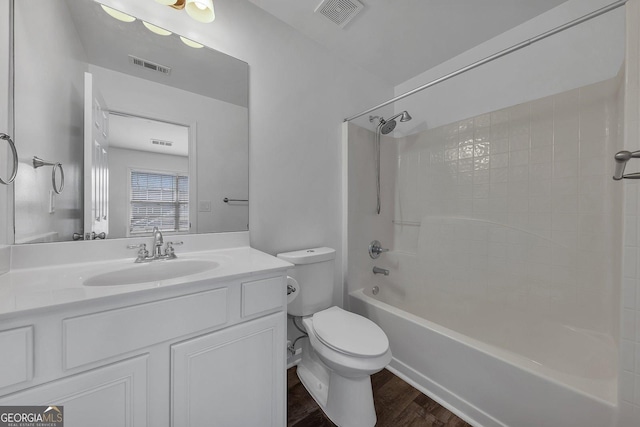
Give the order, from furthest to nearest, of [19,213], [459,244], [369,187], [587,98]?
[369,187], [459,244], [587,98], [19,213]

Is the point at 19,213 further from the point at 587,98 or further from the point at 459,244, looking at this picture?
the point at 587,98

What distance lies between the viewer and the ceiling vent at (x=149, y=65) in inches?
44.2

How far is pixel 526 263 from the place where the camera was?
1.54 meters

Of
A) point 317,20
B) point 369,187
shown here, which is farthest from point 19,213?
point 369,187

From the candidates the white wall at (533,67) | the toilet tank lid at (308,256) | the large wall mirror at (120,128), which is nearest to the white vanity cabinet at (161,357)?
the toilet tank lid at (308,256)

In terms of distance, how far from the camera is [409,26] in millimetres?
1599


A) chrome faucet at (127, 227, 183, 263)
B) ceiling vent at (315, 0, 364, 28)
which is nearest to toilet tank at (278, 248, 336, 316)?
chrome faucet at (127, 227, 183, 263)

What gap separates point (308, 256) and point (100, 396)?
0.98 m

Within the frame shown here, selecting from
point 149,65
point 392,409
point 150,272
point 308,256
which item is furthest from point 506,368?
point 149,65

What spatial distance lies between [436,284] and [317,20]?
2.09 m

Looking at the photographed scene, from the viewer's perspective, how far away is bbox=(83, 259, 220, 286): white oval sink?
91 centimetres

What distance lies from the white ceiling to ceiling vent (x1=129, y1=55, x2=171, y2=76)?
71cm

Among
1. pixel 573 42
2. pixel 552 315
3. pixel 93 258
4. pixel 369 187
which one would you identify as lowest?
pixel 552 315

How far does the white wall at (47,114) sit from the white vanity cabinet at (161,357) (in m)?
0.59
